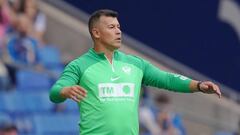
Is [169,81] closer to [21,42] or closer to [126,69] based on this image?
[126,69]

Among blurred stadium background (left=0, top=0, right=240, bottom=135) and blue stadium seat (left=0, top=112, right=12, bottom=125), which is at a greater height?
blurred stadium background (left=0, top=0, right=240, bottom=135)

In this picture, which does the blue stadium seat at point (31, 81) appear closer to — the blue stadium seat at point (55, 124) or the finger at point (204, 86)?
the blue stadium seat at point (55, 124)

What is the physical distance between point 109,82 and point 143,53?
28.5 feet

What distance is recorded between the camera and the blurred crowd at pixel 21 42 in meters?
10.5

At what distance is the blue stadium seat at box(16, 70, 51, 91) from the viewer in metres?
10.5

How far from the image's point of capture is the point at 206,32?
1484 cm

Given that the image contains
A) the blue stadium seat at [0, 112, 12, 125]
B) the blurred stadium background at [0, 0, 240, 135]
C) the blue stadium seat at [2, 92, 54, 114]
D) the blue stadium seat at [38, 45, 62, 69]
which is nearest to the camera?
the blue stadium seat at [0, 112, 12, 125]

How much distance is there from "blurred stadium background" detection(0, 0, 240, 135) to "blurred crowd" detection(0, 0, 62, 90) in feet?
0.05

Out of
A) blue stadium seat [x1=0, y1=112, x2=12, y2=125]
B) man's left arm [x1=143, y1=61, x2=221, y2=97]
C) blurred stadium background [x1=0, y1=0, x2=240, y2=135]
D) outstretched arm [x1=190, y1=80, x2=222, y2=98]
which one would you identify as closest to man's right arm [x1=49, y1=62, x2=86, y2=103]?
man's left arm [x1=143, y1=61, x2=221, y2=97]

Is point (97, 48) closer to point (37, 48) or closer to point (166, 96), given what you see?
point (37, 48)

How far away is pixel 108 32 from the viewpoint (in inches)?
198

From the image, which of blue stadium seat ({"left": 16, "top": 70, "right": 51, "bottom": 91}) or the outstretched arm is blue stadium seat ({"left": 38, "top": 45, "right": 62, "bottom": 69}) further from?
the outstretched arm

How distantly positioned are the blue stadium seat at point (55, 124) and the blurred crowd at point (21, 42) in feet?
2.05

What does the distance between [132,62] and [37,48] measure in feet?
20.5
